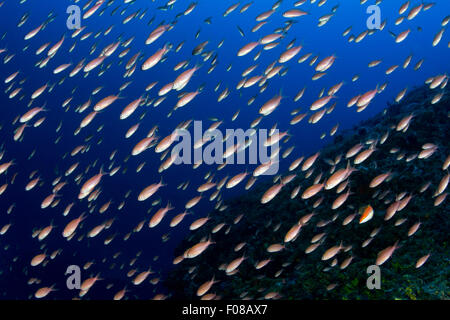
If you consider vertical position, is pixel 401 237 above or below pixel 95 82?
below

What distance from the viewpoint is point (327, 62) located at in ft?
19.1

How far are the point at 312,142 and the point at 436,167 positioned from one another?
143 feet

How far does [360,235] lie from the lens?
636 centimetres

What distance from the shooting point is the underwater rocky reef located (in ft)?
16.5

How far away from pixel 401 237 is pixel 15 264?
22.6 metres

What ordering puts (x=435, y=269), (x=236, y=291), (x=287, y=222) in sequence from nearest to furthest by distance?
(x=435, y=269) < (x=236, y=291) < (x=287, y=222)

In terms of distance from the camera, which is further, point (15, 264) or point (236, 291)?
point (15, 264)

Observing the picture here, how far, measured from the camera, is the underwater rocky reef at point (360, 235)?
5025 mm

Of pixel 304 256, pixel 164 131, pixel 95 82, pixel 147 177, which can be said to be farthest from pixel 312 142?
pixel 304 256

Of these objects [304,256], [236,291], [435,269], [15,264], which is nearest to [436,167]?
[435,269]
